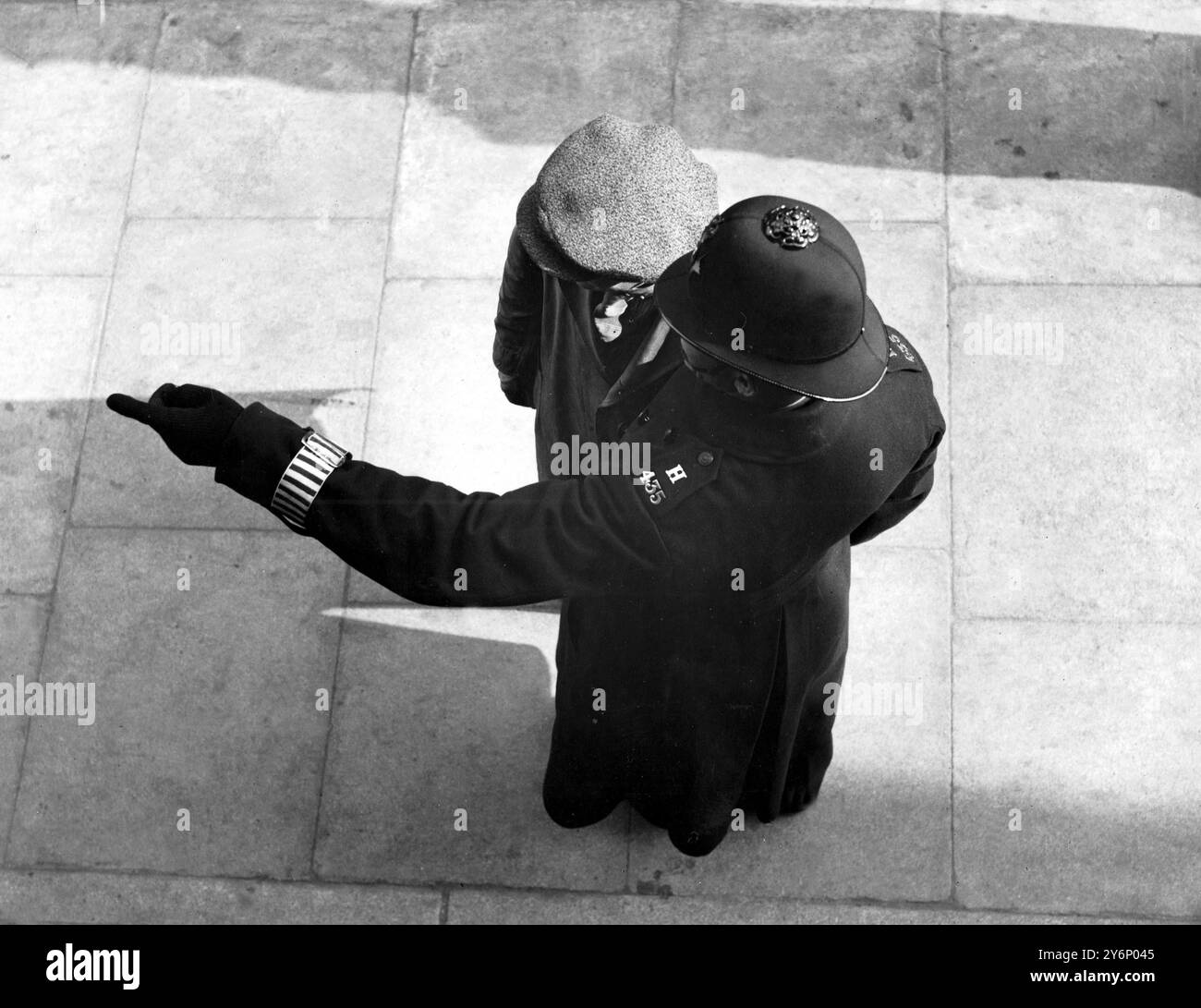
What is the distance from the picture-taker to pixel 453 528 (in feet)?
9.23

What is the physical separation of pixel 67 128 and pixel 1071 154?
409cm

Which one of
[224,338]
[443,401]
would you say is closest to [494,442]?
[443,401]

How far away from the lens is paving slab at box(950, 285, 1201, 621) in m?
4.60

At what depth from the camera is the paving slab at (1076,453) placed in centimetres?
460

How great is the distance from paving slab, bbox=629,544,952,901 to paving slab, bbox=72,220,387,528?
194cm

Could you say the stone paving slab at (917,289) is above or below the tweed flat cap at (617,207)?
below

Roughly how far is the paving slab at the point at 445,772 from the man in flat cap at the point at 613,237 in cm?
153

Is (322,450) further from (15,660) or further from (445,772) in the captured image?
(15,660)

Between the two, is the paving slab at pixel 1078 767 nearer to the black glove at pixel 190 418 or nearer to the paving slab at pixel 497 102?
the paving slab at pixel 497 102
